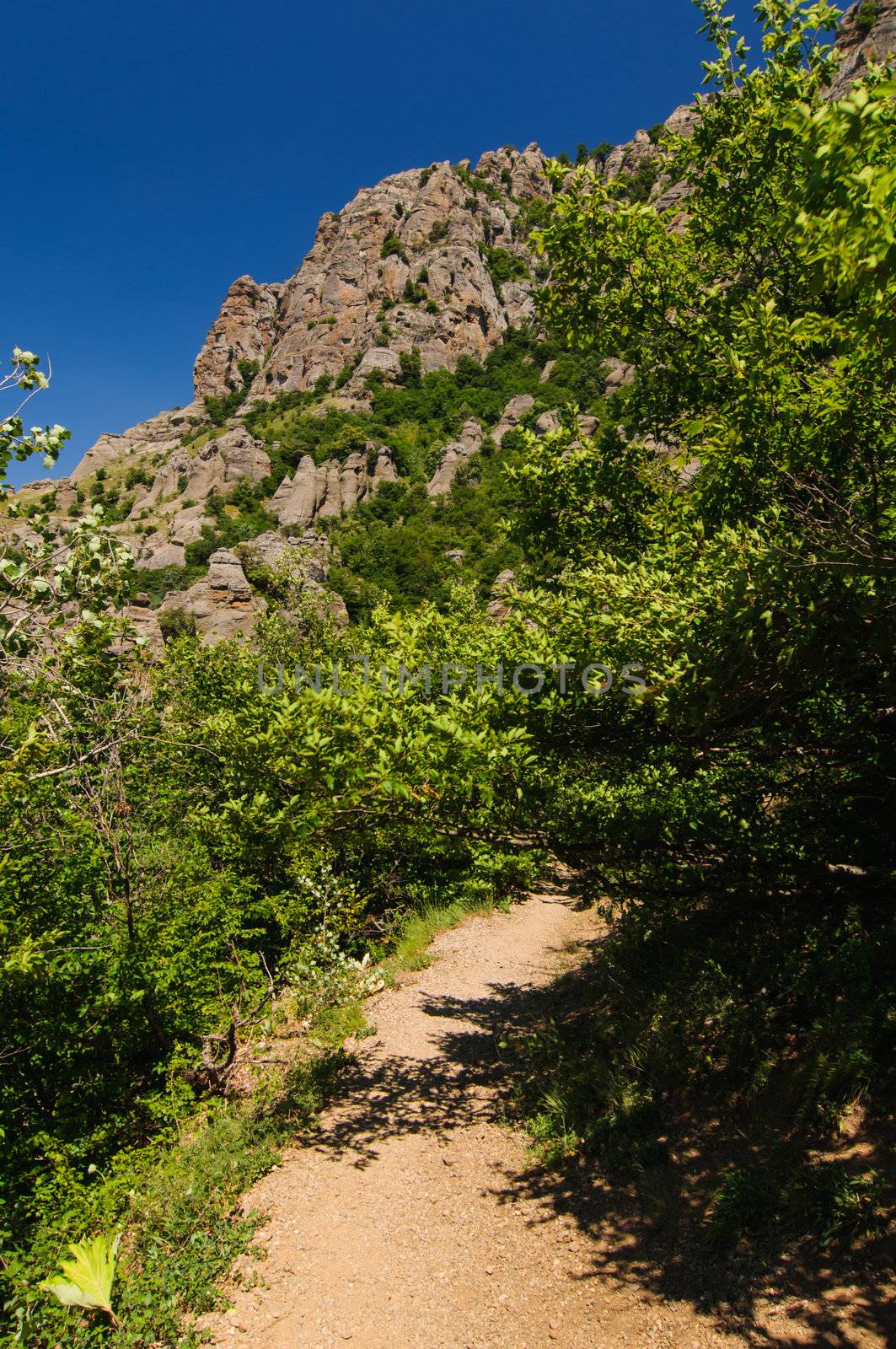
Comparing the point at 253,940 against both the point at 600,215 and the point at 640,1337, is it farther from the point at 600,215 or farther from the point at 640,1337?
the point at 600,215

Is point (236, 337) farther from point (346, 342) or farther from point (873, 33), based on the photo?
point (873, 33)

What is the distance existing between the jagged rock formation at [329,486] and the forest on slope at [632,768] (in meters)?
55.6

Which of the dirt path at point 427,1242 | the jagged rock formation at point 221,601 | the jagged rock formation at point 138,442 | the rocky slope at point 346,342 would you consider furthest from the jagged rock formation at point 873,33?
the jagged rock formation at point 138,442

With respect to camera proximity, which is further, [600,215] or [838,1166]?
[600,215]

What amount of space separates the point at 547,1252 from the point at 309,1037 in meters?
4.59

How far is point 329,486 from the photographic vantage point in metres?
64.2

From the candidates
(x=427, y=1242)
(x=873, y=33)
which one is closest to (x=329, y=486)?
(x=873, y=33)

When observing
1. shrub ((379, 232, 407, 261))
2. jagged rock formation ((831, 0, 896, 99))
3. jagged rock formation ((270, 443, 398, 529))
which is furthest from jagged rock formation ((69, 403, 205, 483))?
jagged rock formation ((831, 0, 896, 99))

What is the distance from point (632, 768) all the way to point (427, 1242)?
3.89m

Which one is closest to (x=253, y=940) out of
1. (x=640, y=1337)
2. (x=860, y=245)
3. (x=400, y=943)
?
(x=400, y=943)

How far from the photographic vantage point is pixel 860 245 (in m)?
1.88

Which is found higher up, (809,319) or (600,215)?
(600,215)

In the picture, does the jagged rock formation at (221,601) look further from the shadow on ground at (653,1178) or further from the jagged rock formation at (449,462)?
the shadow on ground at (653,1178)

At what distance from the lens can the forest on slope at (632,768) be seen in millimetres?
3504
